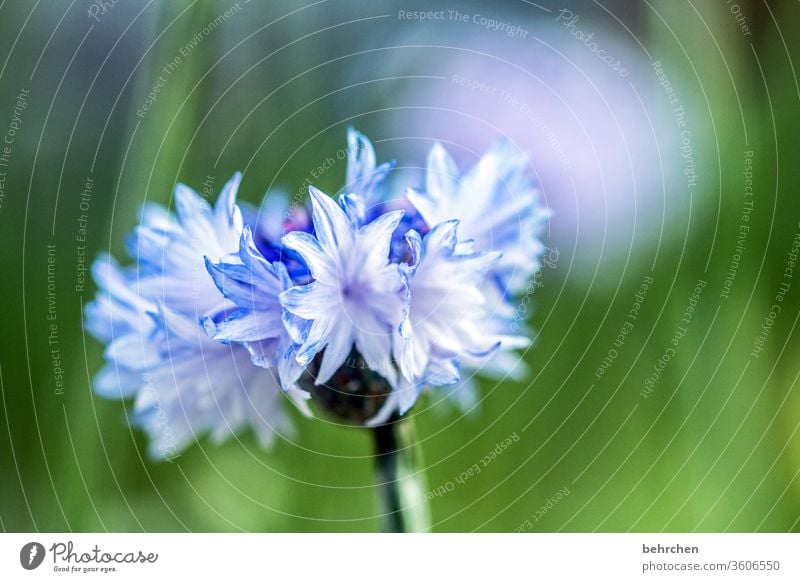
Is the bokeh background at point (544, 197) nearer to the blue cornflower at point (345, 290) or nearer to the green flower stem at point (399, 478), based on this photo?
the green flower stem at point (399, 478)

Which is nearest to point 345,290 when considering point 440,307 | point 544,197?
point 440,307

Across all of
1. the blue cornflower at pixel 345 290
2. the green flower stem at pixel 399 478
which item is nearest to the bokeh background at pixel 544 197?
the green flower stem at pixel 399 478

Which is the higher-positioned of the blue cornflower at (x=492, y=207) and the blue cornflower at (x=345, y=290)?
the blue cornflower at (x=492, y=207)

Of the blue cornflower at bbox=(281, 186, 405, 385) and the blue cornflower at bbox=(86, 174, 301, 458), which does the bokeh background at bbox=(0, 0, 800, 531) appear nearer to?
the blue cornflower at bbox=(86, 174, 301, 458)

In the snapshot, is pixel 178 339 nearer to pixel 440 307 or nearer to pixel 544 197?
pixel 440 307

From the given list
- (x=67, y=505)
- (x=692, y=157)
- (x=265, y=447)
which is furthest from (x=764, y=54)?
(x=67, y=505)

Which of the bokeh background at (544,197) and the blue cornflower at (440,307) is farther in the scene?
the bokeh background at (544,197)

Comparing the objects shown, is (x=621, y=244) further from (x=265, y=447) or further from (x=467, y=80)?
(x=265, y=447)

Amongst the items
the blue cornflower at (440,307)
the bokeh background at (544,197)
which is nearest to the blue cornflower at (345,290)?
the blue cornflower at (440,307)
